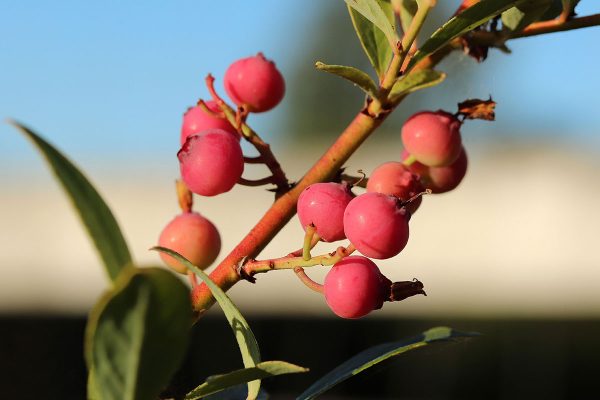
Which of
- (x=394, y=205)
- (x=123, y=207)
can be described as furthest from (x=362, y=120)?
(x=123, y=207)

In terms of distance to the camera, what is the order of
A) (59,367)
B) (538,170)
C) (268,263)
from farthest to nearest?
(538,170)
(59,367)
(268,263)

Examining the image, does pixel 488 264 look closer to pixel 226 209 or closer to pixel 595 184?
pixel 595 184

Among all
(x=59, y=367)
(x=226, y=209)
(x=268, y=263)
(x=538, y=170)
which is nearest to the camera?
(x=268, y=263)

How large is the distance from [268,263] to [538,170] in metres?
7.85

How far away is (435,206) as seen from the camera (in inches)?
331

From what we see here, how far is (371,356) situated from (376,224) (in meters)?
0.14

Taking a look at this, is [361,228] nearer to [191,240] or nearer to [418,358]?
[191,240]

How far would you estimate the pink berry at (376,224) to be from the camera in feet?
1.82

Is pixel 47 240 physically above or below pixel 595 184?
below

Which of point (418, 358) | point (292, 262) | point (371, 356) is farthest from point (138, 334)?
point (418, 358)

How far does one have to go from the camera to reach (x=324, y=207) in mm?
573

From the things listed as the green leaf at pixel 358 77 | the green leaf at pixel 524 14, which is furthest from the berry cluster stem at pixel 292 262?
the green leaf at pixel 524 14

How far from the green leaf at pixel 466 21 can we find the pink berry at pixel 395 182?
Answer: 4.2 inches

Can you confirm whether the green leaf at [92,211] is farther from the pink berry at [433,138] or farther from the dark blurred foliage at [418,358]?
the dark blurred foliage at [418,358]
